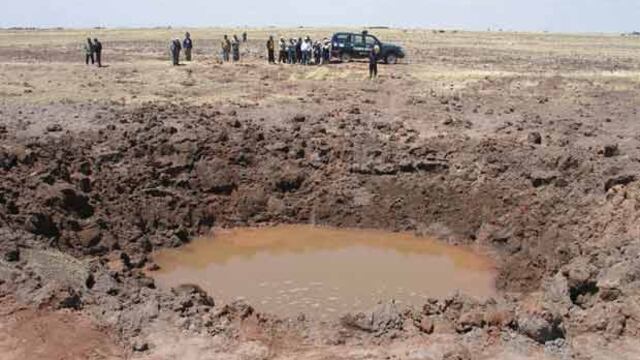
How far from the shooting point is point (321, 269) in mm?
15250

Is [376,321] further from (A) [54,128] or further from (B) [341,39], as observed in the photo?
(B) [341,39]

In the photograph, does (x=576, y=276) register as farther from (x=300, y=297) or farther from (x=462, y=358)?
(x=300, y=297)

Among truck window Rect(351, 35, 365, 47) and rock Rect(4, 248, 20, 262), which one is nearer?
rock Rect(4, 248, 20, 262)

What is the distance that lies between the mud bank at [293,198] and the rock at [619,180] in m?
0.02

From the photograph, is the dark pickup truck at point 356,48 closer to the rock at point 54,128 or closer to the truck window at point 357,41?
the truck window at point 357,41

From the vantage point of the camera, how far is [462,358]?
28.7ft

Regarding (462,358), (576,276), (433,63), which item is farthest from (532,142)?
(433,63)

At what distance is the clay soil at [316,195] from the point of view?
30.9ft

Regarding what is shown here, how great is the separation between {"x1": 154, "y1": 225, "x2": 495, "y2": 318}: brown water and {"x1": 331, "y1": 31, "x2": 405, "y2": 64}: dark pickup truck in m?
16.1

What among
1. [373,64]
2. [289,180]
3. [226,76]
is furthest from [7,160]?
[373,64]

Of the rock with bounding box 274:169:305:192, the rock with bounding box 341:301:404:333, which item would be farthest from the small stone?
the rock with bounding box 274:169:305:192

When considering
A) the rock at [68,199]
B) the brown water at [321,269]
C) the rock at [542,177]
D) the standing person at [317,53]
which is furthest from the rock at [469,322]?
the standing person at [317,53]

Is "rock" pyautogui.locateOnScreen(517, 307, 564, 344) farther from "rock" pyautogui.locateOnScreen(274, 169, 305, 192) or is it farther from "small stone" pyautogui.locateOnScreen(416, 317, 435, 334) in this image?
"rock" pyautogui.locateOnScreen(274, 169, 305, 192)

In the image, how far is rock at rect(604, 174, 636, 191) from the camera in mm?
15094
